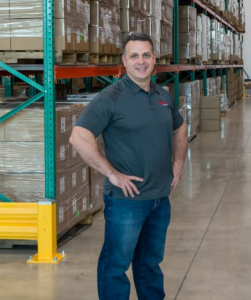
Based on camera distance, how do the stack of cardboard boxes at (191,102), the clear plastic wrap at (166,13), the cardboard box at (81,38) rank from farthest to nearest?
the stack of cardboard boxes at (191,102), the clear plastic wrap at (166,13), the cardboard box at (81,38)

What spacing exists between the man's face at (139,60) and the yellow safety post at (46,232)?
2.13 metres

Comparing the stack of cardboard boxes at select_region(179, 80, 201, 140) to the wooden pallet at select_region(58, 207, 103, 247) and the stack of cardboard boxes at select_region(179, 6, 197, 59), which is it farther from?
the wooden pallet at select_region(58, 207, 103, 247)

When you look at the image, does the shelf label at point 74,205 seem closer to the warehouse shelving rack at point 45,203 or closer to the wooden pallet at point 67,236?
the wooden pallet at point 67,236

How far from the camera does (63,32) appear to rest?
5320 millimetres

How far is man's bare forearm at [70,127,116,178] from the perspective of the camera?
3.28 metres

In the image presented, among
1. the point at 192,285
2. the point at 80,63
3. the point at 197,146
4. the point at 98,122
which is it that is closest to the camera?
the point at 98,122

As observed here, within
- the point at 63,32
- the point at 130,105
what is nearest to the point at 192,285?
the point at 130,105

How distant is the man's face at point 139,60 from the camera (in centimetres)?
332

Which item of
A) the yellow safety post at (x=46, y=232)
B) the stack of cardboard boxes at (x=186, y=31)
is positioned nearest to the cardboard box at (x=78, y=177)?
the yellow safety post at (x=46, y=232)

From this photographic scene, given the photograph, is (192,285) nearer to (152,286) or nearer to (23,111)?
(152,286)

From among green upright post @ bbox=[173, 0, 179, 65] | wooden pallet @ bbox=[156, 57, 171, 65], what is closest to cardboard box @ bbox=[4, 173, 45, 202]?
wooden pallet @ bbox=[156, 57, 171, 65]

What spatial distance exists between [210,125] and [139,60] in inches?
464

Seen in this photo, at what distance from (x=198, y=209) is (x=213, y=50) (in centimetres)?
1078

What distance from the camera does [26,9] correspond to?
5.29 metres
